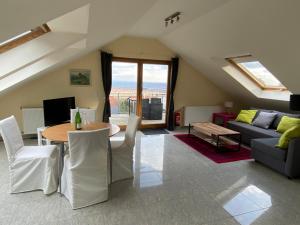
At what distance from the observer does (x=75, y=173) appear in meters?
2.35

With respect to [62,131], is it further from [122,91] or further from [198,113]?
[198,113]

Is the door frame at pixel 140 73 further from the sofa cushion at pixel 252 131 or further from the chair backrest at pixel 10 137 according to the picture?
the chair backrest at pixel 10 137

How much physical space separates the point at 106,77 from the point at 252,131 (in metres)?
3.82

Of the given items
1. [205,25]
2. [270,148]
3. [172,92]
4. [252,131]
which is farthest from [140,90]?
[270,148]

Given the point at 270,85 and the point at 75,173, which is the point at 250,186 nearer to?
the point at 75,173

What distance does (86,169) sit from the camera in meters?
2.37

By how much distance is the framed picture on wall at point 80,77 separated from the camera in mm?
5243

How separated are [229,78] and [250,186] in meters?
3.28

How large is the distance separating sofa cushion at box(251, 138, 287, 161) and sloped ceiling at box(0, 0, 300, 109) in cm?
132

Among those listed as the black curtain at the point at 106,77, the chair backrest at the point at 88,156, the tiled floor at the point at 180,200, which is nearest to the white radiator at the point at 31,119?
the tiled floor at the point at 180,200

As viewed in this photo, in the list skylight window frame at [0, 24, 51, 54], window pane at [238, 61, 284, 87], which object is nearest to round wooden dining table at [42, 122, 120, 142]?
skylight window frame at [0, 24, 51, 54]

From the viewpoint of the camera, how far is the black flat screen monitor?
4230 millimetres

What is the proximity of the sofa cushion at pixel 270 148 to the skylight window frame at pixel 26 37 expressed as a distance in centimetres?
375

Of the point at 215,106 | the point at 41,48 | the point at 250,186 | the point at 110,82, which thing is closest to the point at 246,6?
the point at 250,186
